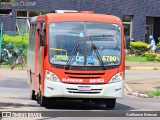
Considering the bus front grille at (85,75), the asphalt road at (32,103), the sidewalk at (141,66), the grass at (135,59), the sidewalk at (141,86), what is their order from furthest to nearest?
the grass at (135,59) → the sidewalk at (141,66) → the sidewalk at (141,86) → the asphalt road at (32,103) → the bus front grille at (85,75)

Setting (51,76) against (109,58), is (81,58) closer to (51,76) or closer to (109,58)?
(109,58)

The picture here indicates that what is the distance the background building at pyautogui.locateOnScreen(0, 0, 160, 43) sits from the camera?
148ft

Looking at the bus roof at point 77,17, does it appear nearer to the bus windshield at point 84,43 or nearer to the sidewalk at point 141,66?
the bus windshield at point 84,43

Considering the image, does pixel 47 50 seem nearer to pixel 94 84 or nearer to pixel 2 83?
pixel 94 84

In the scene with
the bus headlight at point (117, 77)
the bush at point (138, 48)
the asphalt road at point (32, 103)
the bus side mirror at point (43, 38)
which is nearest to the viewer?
the bus headlight at point (117, 77)

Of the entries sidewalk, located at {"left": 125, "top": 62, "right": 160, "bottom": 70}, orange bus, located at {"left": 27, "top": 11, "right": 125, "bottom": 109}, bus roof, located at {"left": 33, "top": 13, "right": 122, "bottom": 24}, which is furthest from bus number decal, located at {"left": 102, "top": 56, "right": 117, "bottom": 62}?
sidewalk, located at {"left": 125, "top": 62, "right": 160, "bottom": 70}

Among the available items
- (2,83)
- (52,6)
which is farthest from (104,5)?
(2,83)

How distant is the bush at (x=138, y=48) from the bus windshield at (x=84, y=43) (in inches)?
1167

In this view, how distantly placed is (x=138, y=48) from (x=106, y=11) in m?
4.50

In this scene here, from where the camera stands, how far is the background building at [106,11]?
45.2 metres

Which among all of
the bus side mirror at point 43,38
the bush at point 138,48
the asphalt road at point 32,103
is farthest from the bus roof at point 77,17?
the bush at point 138,48

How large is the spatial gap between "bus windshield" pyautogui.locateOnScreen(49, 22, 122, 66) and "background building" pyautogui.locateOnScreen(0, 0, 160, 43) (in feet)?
93.8

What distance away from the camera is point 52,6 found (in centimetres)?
4625

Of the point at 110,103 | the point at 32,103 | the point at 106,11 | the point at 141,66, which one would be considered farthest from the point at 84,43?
the point at 106,11
